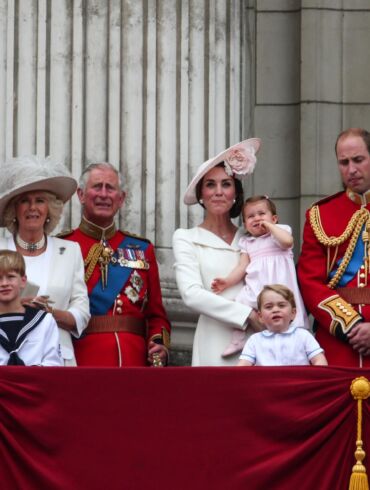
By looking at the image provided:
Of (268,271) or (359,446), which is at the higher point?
(268,271)

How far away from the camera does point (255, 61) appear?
12.9m

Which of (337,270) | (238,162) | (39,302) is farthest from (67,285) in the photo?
(337,270)

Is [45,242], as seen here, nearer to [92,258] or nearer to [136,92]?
[92,258]

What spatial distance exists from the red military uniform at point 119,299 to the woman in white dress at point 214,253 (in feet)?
0.96

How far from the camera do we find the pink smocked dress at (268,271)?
10.7 meters

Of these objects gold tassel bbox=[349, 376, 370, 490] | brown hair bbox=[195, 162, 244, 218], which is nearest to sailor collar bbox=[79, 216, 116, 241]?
brown hair bbox=[195, 162, 244, 218]

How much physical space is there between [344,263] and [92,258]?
1.25m

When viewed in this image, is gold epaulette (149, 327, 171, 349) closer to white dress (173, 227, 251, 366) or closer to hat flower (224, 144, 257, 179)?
white dress (173, 227, 251, 366)

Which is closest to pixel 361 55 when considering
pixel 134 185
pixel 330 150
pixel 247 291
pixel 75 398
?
pixel 330 150

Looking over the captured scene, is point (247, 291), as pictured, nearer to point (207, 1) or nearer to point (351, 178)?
point (351, 178)

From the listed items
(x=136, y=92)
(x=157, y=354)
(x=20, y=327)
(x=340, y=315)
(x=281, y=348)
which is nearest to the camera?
(x=20, y=327)

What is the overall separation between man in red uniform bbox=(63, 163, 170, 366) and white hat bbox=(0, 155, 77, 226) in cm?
18

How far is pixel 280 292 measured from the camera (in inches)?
406

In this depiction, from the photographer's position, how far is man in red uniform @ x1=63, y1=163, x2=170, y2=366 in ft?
35.8
